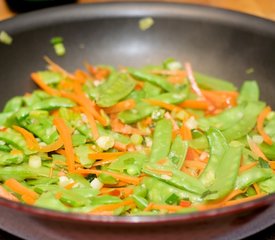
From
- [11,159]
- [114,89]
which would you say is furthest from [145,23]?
[11,159]

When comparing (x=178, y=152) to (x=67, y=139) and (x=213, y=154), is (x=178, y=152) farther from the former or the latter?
(x=67, y=139)

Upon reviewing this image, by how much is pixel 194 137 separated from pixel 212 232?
71 centimetres

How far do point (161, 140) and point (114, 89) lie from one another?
0.43 m

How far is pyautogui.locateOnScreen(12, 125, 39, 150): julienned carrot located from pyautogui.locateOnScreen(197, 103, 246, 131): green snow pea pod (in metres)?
0.68

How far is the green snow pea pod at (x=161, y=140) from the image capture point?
6.69ft

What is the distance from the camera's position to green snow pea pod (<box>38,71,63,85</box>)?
253 cm

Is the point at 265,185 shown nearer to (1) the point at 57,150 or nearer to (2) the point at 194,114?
(2) the point at 194,114

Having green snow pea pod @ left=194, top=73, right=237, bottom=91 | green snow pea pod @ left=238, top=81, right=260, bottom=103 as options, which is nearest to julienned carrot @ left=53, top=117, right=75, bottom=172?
green snow pea pod @ left=194, top=73, right=237, bottom=91

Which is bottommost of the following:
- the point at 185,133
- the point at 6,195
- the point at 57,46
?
the point at 6,195

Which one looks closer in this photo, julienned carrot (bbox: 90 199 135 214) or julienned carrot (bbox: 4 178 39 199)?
julienned carrot (bbox: 90 199 135 214)

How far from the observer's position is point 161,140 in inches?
83.0

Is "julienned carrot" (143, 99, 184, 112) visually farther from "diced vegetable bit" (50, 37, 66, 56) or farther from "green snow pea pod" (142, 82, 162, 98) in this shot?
"diced vegetable bit" (50, 37, 66, 56)

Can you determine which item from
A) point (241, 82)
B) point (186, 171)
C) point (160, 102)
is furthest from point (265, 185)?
point (241, 82)

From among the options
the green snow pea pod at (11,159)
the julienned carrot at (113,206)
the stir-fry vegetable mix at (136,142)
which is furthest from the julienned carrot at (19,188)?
the julienned carrot at (113,206)
